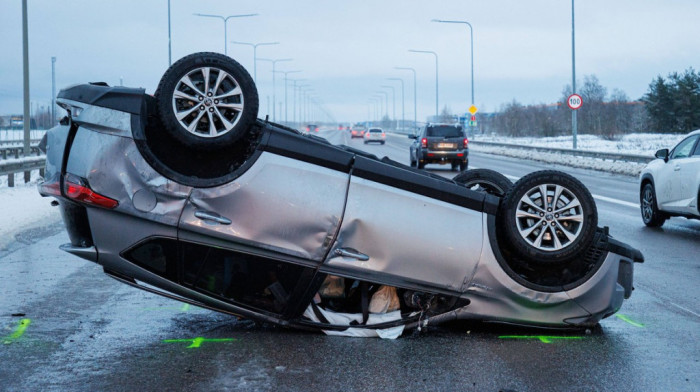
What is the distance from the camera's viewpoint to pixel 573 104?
135ft

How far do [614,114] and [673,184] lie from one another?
75204 millimetres

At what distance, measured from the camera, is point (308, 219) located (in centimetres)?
602

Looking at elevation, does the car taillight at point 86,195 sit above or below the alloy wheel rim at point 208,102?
below

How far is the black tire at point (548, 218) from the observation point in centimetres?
629

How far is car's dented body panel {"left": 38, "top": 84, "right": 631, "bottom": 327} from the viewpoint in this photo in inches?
232

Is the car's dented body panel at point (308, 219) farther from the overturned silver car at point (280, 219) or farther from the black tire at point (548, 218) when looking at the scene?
the black tire at point (548, 218)

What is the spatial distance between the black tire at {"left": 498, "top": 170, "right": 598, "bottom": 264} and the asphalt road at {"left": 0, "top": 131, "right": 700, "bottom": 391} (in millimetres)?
646

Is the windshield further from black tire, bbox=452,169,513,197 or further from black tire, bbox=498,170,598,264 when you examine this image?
black tire, bbox=498,170,598,264

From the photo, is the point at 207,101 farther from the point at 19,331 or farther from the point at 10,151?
the point at 10,151

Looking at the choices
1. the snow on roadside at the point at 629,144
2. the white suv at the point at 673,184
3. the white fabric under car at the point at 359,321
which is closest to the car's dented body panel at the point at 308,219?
the white fabric under car at the point at 359,321

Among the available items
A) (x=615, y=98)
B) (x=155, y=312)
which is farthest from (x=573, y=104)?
(x=615, y=98)

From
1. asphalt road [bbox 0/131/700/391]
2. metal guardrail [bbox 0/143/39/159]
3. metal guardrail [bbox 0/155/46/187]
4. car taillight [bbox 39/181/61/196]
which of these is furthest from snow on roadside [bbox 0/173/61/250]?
metal guardrail [bbox 0/143/39/159]

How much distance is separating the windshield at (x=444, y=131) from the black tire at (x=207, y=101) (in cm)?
2828

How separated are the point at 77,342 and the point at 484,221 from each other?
2876 millimetres
